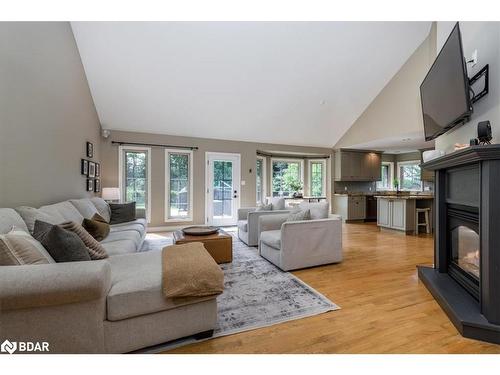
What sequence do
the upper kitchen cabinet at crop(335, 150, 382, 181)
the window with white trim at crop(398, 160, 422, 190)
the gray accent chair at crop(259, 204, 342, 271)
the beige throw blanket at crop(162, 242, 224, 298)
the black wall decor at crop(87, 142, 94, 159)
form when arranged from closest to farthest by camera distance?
the beige throw blanket at crop(162, 242, 224, 298), the gray accent chair at crop(259, 204, 342, 271), the black wall decor at crop(87, 142, 94, 159), the upper kitchen cabinet at crop(335, 150, 382, 181), the window with white trim at crop(398, 160, 422, 190)

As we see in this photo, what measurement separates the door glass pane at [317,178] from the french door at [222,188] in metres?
2.67

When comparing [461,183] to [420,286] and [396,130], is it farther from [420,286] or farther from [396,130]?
[396,130]

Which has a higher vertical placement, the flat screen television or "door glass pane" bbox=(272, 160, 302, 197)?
the flat screen television

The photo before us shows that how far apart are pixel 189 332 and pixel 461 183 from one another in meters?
2.56

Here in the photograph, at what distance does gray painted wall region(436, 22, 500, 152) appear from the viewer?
1.96m

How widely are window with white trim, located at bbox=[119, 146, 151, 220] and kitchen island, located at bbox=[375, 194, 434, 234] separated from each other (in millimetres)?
5452

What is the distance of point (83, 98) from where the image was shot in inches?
155

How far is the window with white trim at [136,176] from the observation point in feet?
17.4

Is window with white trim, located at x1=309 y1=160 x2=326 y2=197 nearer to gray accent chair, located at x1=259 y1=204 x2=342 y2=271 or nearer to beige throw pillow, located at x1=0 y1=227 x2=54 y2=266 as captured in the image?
gray accent chair, located at x1=259 y1=204 x2=342 y2=271

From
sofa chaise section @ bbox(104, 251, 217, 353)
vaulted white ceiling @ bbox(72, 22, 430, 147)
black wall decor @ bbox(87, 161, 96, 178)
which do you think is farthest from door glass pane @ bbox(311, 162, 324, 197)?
sofa chaise section @ bbox(104, 251, 217, 353)

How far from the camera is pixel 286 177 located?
24.2 ft

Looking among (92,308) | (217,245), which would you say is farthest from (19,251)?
(217,245)

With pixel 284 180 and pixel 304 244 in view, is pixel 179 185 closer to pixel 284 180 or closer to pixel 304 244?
pixel 284 180

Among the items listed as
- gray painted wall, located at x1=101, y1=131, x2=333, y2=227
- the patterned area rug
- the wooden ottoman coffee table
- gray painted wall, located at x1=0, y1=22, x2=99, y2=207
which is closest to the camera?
the patterned area rug
